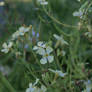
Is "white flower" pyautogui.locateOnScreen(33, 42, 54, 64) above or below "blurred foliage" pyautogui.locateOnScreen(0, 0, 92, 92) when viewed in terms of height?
above

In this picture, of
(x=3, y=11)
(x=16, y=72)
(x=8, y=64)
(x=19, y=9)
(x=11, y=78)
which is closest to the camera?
(x=11, y=78)

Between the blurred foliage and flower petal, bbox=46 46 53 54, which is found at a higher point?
flower petal, bbox=46 46 53 54

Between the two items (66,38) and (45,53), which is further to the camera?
(66,38)

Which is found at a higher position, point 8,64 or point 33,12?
point 33,12

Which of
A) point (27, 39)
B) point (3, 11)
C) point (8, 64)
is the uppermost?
point (27, 39)

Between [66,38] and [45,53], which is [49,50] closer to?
[45,53]

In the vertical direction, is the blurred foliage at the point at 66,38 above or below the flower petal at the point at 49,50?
below

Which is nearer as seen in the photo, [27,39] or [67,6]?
[27,39]

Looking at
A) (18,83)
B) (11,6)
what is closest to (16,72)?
(18,83)

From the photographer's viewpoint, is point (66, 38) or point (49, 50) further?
point (66, 38)

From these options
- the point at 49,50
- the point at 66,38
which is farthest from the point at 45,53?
the point at 66,38

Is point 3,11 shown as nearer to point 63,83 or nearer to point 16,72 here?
point 16,72
